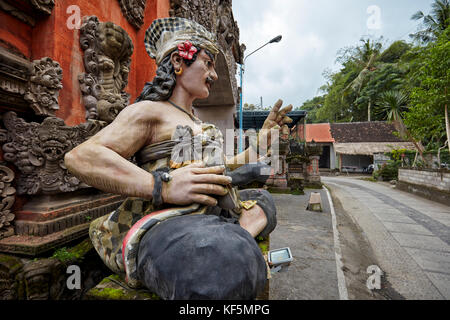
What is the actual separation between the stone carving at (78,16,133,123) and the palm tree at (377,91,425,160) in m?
13.2

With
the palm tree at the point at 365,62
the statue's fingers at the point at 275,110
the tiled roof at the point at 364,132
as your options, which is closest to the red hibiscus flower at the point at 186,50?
the statue's fingers at the point at 275,110

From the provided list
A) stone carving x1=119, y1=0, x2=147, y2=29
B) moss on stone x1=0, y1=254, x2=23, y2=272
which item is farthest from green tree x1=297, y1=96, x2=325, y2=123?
moss on stone x1=0, y1=254, x2=23, y2=272

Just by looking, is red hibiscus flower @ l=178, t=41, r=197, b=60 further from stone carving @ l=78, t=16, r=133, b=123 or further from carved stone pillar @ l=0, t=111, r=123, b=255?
carved stone pillar @ l=0, t=111, r=123, b=255

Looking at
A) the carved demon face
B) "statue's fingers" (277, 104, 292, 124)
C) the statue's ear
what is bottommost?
the carved demon face

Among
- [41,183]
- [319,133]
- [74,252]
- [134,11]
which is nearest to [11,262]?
[74,252]

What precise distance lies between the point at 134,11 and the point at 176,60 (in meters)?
1.33

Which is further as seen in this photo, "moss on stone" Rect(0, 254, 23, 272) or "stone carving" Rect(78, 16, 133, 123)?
"stone carving" Rect(78, 16, 133, 123)

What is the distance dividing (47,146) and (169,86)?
2.61 ft

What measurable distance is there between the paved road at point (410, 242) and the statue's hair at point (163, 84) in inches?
122

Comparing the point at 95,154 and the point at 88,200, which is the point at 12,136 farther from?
the point at 95,154

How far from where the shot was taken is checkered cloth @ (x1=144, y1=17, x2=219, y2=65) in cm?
128

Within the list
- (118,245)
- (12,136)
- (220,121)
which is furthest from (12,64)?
(220,121)

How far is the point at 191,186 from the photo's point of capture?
945mm
